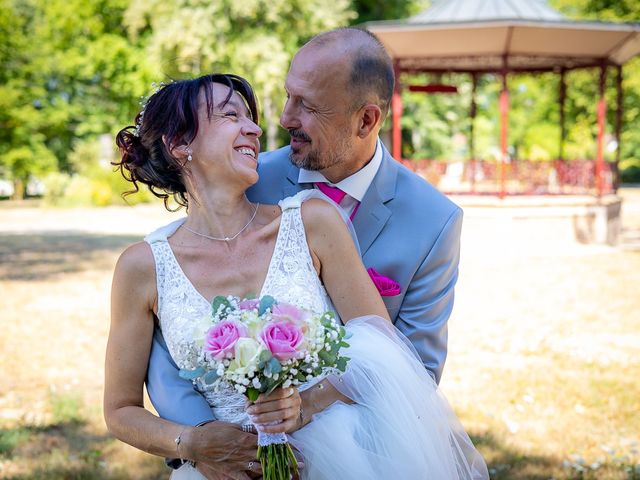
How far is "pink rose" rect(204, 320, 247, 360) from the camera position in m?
2.37

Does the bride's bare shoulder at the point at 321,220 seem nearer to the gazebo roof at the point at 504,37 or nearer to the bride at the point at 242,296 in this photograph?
the bride at the point at 242,296

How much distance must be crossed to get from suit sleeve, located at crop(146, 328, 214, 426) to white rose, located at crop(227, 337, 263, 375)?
26.8 inches

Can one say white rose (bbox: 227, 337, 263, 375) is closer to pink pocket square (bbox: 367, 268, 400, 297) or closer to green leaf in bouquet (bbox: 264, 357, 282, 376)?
green leaf in bouquet (bbox: 264, 357, 282, 376)

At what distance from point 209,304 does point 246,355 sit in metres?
0.73

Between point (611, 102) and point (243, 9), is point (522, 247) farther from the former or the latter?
point (611, 102)

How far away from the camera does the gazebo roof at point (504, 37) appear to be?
17.1 m

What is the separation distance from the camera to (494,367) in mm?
8258

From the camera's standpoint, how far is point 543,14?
19.7m

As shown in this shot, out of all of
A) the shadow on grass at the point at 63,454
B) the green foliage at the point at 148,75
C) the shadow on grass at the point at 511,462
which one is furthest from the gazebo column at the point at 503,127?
the shadow on grass at the point at 63,454

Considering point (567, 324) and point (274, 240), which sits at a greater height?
point (274, 240)

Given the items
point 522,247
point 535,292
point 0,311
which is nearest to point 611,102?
point 522,247

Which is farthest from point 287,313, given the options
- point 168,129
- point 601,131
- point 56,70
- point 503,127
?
point 56,70

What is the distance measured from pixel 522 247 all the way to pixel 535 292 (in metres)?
5.51

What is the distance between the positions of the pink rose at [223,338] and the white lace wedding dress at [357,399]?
54 cm
